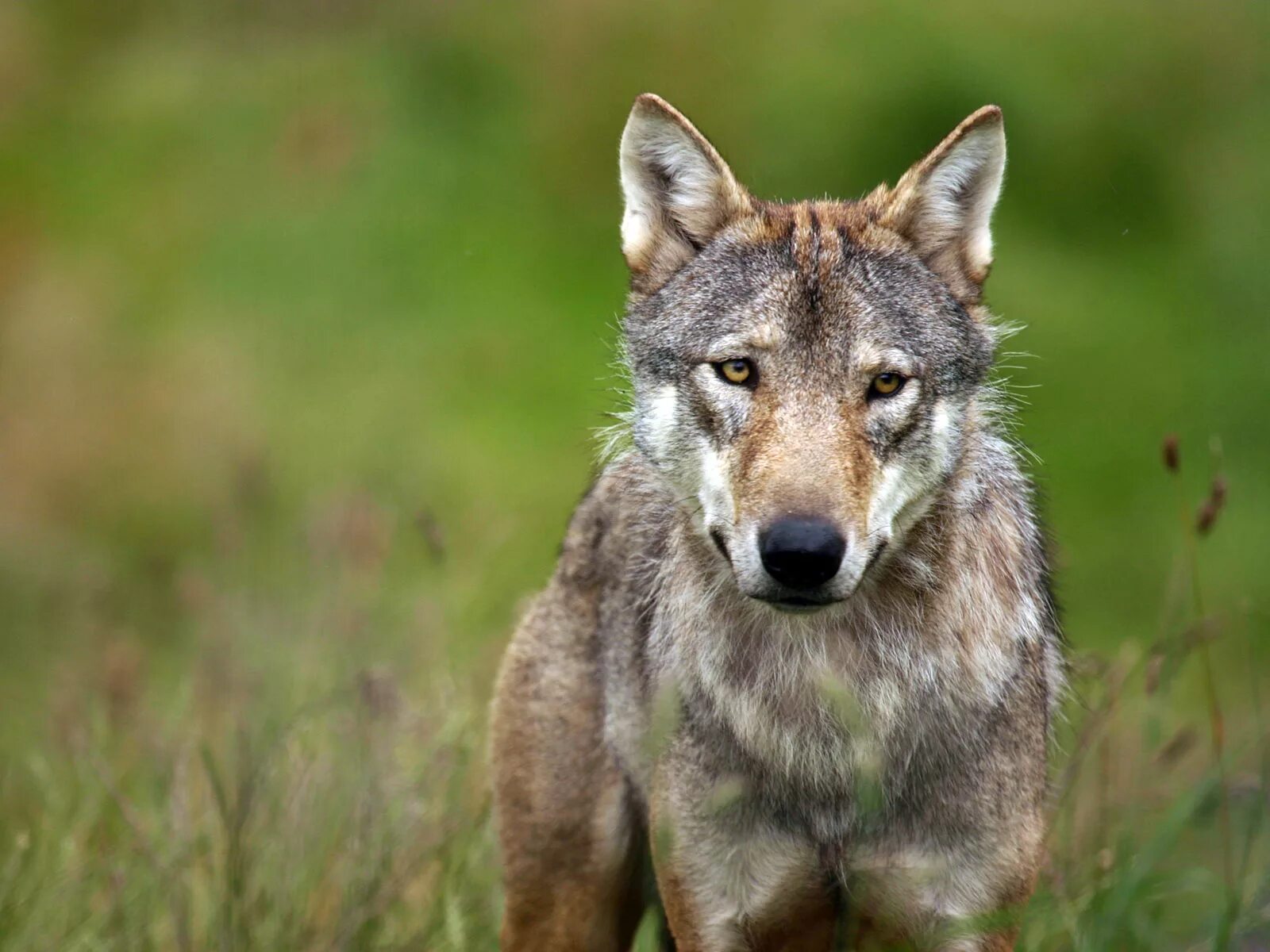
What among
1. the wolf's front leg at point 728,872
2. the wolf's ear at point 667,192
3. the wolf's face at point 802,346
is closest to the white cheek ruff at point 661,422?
the wolf's face at point 802,346

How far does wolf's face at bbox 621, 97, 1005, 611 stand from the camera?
4.35 meters

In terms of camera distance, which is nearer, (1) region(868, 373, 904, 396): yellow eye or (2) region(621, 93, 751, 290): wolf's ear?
(1) region(868, 373, 904, 396): yellow eye

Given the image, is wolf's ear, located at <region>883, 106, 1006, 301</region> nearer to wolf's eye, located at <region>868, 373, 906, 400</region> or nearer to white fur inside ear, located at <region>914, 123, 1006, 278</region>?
white fur inside ear, located at <region>914, 123, 1006, 278</region>

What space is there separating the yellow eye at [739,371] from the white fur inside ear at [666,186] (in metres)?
0.64

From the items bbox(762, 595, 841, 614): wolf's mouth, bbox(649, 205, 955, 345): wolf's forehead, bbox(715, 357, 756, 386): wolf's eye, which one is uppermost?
bbox(649, 205, 955, 345): wolf's forehead


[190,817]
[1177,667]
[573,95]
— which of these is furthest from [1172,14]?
[190,817]

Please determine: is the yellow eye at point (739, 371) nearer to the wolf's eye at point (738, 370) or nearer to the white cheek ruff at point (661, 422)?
the wolf's eye at point (738, 370)

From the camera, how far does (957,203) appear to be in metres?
5.09

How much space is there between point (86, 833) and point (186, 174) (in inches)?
351

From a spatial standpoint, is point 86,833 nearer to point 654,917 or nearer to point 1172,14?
point 654,917

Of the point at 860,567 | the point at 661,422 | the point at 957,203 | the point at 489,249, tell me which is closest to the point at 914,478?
the point at 860,567

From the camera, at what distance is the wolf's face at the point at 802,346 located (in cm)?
435

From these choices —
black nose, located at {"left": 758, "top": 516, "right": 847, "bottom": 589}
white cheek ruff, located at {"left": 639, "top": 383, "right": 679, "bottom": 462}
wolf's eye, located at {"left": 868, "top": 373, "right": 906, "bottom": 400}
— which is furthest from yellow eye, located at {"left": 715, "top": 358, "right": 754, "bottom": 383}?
black nose, located at {"left": 758, "top": 516, "right": 847, "bottom": 589}

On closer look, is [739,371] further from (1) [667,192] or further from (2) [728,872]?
(2) [728,872]
